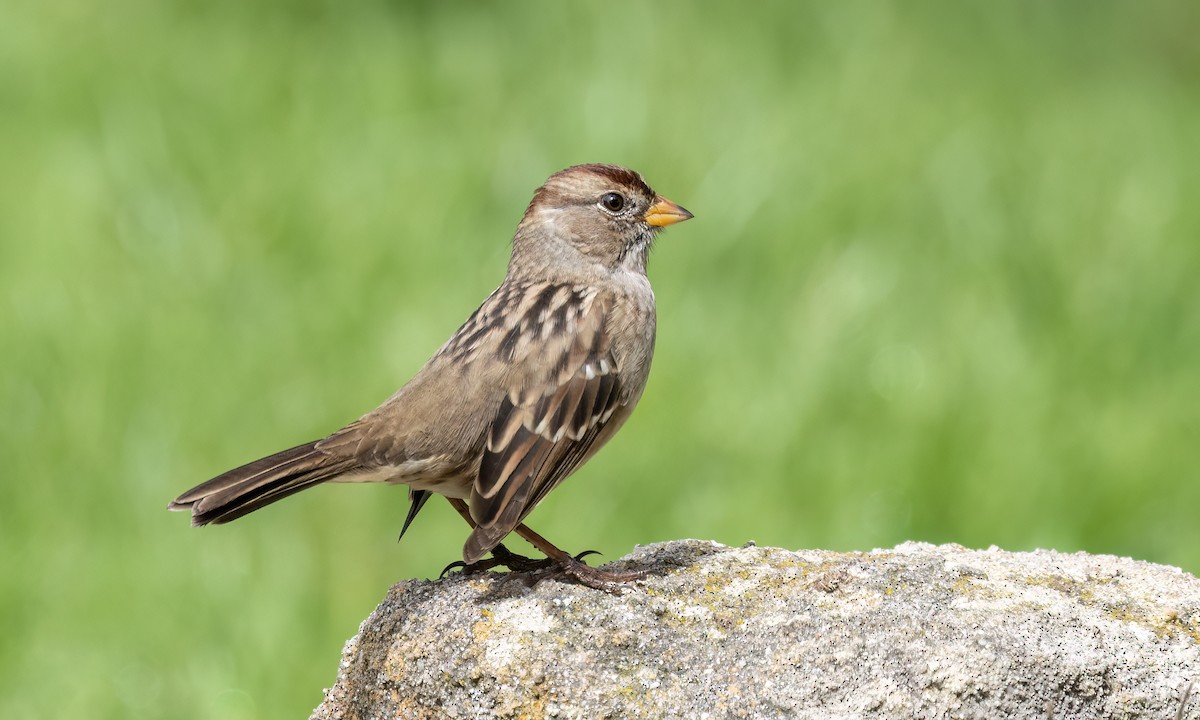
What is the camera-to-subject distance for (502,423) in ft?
16.1

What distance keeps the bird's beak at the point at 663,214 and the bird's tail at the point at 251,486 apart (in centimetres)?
167

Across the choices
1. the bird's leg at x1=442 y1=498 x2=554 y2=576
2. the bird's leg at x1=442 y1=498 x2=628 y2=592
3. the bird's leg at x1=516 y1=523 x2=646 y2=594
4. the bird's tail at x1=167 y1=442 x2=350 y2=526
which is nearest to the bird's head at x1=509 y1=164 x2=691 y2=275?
the bird's leg at x1=442 y1=498 x2=628 y2=592

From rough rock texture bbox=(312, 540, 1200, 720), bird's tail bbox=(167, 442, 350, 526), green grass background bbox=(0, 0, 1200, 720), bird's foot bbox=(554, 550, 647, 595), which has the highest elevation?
green grass background bbox=(0, 0, 1200, 720)

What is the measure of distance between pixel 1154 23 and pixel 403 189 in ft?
31.0

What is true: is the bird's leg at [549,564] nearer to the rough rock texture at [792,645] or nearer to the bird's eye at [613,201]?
the rough rock texture at [792,645]

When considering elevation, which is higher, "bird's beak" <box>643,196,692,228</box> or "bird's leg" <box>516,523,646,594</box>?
"bird's beak" <box>643,196,692,228</box>

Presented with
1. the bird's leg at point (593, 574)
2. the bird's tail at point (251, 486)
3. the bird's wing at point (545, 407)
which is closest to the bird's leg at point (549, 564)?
the bird's leg at point (593, 574)

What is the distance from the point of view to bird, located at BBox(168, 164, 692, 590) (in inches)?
181

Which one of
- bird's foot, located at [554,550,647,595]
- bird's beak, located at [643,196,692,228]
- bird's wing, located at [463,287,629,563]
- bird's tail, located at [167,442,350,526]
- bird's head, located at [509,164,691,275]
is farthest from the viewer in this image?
bird's beak, located at [643,196,692,228]

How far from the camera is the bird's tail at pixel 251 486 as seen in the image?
451 cm

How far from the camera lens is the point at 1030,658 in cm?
391

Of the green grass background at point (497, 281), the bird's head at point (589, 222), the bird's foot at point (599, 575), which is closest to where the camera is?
the bird's foot at point (599, 575)

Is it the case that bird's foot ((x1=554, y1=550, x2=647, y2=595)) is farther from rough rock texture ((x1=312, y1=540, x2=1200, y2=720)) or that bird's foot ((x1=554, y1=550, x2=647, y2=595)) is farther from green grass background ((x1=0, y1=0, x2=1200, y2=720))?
green grass background ((x1=0, y1=0, x2=1200, y2=720))

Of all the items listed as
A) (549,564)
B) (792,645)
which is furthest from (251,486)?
(792,645)
